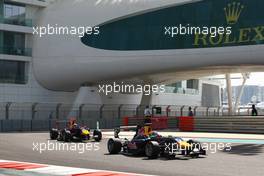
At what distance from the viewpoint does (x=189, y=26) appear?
40.8 m

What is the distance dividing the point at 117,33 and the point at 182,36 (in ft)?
20.2

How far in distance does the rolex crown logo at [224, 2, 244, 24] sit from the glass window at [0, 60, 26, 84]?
19574 millimetres

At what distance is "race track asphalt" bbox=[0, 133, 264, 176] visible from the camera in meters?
12.4

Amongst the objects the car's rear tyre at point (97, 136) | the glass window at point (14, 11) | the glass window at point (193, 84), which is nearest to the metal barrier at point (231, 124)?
the car's rear tyre at point (97, 136)

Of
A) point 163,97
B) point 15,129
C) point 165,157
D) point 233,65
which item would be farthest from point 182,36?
point 165,157

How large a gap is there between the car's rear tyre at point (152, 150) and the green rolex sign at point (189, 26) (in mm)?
24219

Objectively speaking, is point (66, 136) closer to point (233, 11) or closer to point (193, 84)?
point (233, 11)

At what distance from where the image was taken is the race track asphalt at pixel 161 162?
12.4 metres

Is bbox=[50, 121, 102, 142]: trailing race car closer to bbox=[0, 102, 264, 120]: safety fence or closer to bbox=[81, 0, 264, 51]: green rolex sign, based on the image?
bbox=[81, 0, 264, 51]: green rolex sign
